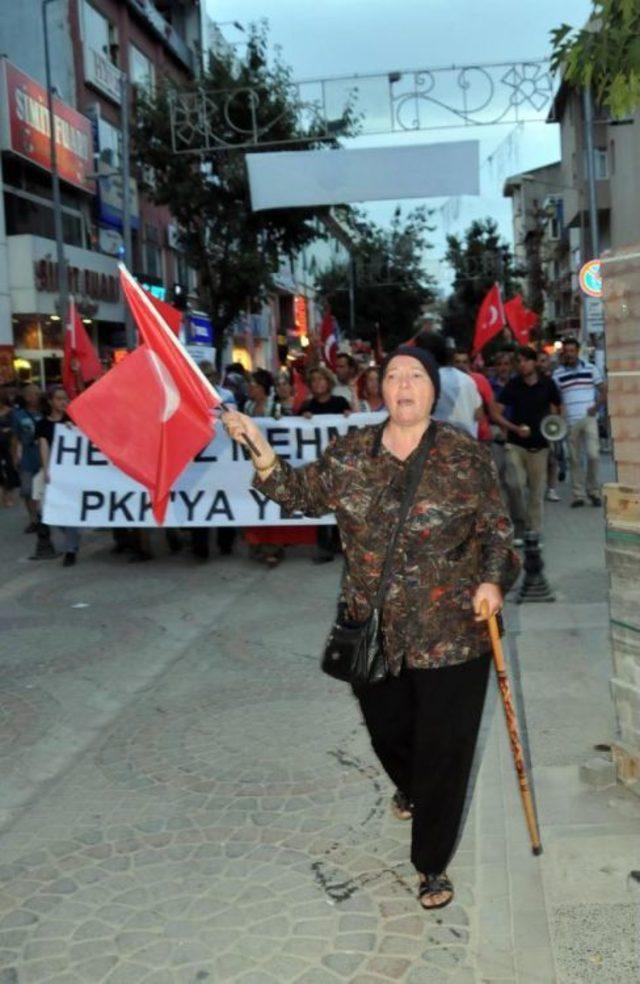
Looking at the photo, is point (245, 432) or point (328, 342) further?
point (328, 342)

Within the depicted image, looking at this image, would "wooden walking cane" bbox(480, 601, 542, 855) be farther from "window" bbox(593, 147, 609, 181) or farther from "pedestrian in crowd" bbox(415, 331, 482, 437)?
"window" bbox(593, 147, 609, 181)

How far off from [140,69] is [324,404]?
30027 mm

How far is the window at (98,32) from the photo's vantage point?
105ft

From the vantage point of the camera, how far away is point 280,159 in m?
13.7

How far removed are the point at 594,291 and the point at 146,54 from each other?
2472cm

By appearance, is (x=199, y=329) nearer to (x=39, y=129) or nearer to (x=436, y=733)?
(x=39, y=129)

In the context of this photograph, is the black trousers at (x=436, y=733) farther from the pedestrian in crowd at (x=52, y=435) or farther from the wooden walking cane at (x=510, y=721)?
the pedestrian in crowd at (x=52, y=435)

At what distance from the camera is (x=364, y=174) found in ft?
44.5

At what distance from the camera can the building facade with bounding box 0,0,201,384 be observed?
26.0 meters

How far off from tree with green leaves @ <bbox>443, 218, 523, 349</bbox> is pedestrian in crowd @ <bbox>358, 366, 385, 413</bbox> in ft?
140

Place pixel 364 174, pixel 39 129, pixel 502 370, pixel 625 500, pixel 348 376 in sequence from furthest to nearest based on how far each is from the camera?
pixel 39 129 → pixel 502 370 → pixel 364 174 → pixel 348 376 → pixel 625 500

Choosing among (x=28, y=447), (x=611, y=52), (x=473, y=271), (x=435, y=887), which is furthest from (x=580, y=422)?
(x=473, y=271)

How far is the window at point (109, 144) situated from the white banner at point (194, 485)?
76.2ft

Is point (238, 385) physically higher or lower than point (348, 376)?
higher
